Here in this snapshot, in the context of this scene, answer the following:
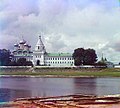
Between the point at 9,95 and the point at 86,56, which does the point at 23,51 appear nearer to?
the point at 86,56

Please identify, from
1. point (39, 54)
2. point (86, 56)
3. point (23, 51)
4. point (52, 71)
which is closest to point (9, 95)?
point (52, 71)

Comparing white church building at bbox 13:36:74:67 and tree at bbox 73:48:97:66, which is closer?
tree at bbox 73:48:97:66

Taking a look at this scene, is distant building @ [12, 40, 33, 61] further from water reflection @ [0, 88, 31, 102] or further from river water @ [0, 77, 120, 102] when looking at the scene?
water reflection @ [0, 88, 31, 102]

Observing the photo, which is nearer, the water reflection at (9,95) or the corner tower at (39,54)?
the water reflection at (9,95)

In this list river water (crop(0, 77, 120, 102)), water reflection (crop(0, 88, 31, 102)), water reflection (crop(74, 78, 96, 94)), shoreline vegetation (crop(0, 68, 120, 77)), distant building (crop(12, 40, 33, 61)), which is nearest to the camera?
water reflection (crop(0, 88, 31, 102))

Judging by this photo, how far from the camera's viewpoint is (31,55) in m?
63.8

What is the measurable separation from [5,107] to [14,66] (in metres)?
42.9

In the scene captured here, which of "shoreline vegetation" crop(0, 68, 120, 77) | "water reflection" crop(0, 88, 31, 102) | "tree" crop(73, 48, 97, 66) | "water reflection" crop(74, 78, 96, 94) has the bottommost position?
"water reflection" crop(0, 88, 31, 102)

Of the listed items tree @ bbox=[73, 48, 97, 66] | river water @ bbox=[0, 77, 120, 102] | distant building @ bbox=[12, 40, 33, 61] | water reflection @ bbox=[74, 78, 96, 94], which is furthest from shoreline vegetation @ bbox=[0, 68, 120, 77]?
river water @ bbox=[0, 77, 120, 102]

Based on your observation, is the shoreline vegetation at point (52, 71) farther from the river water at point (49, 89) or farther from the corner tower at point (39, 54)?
the river water at point (49, 89)

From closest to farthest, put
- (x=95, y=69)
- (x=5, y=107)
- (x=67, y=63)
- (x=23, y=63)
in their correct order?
(x=5, y=107) < (x=95, y=69) < (x=23, y=63) < (x=67, y=63)

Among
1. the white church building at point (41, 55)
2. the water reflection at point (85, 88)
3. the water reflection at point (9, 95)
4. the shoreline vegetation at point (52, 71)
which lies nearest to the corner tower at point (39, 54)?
the white church building at point (41, 55)

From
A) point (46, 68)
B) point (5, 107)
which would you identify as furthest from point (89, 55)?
point (5, 107)

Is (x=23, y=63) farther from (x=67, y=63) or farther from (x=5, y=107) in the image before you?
(x=5, y=107)
